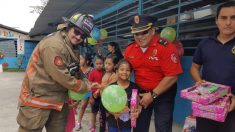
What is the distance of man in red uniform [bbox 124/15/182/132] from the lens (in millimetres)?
3104

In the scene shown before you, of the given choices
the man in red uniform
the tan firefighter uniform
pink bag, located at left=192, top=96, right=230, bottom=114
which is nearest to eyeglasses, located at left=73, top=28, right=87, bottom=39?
the tan firefighter uniform

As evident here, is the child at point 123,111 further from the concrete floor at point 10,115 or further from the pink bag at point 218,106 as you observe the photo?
the concrete floor at point 10,115

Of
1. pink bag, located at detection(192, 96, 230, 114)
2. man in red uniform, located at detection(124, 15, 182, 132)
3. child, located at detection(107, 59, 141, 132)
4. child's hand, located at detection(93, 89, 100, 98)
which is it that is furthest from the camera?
child's hand, located at detection(93, 89, 100, 98)

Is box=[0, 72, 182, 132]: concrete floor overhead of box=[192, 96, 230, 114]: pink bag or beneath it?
beneath

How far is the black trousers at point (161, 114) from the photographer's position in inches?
126

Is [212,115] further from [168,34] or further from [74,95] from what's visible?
[168,34]

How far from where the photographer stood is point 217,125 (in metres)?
2.58

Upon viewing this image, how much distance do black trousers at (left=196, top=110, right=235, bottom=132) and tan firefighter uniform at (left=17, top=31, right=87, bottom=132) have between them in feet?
3.98

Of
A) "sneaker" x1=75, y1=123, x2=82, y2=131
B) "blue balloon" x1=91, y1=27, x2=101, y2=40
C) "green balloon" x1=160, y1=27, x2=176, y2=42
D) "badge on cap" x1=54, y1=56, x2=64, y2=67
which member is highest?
"blue balloon" x1=91, y1=27, x2=101, y2=40

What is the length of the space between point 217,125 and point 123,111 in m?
1.06

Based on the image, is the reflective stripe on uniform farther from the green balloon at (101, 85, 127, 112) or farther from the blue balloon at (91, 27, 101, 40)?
the blue balloon at (91, 27, 101, 40)

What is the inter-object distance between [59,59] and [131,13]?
4558 millimetres

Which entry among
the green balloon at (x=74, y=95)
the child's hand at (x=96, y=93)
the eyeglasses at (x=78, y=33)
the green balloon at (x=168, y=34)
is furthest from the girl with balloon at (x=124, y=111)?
the green balloon at (x=168, y=34)

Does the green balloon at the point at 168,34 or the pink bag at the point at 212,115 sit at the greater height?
the green balloon at the point at 168,34
